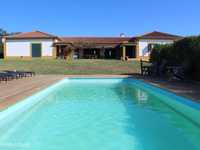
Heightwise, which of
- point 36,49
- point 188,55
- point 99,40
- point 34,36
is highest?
point 34,36

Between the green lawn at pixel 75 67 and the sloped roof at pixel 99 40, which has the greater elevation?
the sloped roof at pixel 99 40

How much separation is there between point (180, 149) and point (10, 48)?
36825 mm

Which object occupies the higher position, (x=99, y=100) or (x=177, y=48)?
(x=177, y=48)

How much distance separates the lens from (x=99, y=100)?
1184 cm

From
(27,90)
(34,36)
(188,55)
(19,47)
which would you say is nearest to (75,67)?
(188,55)

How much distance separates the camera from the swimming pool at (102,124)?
6121 millimetres

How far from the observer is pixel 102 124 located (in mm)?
7848

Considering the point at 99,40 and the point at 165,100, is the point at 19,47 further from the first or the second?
the point at 165,100

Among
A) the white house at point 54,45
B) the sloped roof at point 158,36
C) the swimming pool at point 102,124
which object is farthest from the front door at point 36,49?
the swimming pool at point 102,124

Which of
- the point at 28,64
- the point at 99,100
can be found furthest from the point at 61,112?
the point at 28,64

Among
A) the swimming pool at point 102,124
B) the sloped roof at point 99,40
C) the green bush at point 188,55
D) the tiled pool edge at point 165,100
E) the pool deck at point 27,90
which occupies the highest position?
the sloped roof at point 99,40

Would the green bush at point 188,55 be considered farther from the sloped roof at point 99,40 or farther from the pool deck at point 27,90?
the sloped roof at point 99,40

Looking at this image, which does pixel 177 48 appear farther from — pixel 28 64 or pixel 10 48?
pixel 10 48

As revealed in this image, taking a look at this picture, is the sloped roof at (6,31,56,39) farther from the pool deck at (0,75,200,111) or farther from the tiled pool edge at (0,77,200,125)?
the tiled pool edge at (0,77,200,125)
